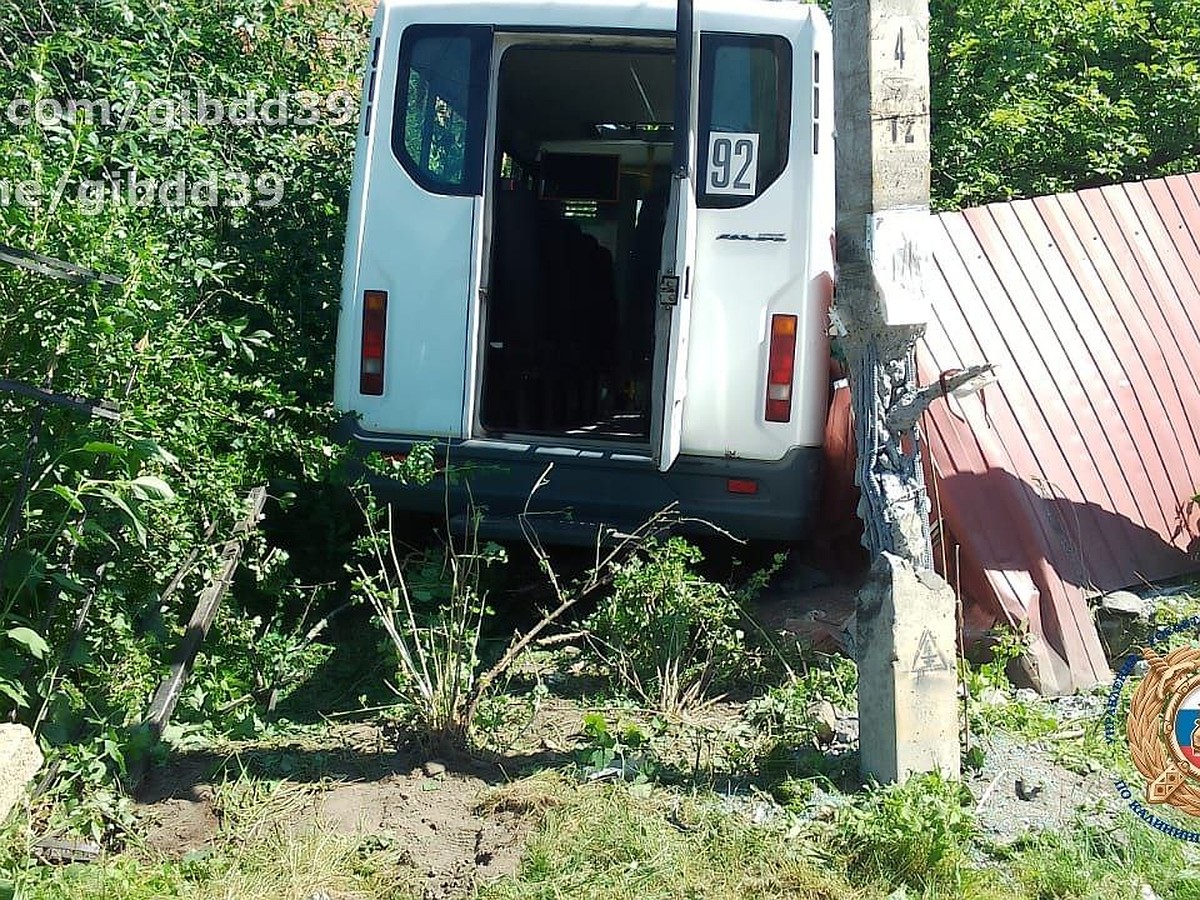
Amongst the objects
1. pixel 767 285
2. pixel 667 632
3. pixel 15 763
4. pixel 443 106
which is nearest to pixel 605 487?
pixel 667 632

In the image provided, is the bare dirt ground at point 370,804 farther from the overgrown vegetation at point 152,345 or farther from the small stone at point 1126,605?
the small stone at point 1126,605

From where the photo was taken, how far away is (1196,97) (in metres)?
8.91

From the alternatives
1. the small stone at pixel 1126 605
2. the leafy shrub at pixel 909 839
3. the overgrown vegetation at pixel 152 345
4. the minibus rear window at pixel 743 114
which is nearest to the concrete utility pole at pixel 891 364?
the leafy shrub at pixel 909 839

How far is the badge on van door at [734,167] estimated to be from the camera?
5.18 meters

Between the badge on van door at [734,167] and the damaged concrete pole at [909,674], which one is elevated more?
the badge on van door at [734,167]

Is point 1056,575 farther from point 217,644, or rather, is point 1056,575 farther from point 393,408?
point 217,644

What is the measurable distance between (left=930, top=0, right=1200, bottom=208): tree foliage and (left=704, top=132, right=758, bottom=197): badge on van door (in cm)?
387

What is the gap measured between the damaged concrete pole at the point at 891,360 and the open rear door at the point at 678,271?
3.45 ft

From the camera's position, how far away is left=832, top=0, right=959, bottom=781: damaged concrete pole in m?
3.69

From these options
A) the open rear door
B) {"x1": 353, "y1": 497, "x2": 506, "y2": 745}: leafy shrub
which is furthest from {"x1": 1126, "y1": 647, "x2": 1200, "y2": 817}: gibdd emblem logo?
{"x1": 353, "y1": 497, "x2": 506, "y2": 745}: leafy shrub

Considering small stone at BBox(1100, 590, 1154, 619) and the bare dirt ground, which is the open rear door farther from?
small stone at BBox(1100, 590, 1154, 619)

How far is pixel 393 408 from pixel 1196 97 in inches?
269

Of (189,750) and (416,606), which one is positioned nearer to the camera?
(189,750)

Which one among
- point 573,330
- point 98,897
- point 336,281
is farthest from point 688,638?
point 573,330
